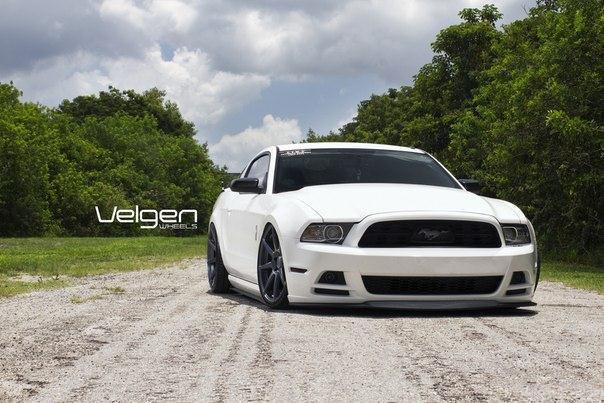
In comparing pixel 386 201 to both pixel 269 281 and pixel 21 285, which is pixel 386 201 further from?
pixel 21 285

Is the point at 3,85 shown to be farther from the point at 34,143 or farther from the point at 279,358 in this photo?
the point at 279,358

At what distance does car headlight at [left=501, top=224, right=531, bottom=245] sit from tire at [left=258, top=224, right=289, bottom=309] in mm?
1871

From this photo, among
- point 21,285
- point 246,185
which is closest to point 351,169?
point 246,185

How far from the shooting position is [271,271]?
339 inches

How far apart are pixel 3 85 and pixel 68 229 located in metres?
10.5

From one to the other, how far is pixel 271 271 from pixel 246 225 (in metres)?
0.92

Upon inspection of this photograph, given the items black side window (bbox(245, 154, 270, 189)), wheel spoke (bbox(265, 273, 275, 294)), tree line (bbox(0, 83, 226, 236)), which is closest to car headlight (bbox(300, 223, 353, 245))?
wheel spoke (bbox(265, 273, 275, 294))

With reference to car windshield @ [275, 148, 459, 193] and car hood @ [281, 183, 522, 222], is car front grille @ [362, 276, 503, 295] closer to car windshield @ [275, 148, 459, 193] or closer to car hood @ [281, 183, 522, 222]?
car hood @ [281, 183, 522, 222]

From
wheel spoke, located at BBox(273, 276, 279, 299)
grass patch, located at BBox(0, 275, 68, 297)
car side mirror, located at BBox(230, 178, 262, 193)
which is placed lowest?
grass patch, located at BBox(0, 275, 68, 297)

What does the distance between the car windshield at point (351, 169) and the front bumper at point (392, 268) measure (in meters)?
1.18

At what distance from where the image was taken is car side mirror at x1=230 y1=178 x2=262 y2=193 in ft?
30.0

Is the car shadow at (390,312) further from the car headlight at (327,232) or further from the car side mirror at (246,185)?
the car side mirror at (246,185)

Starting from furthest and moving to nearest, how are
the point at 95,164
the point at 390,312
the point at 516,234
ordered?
1. the point at 95,164
2. the point at 390,312
3. the point at 516,234

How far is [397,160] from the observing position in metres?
9.58
